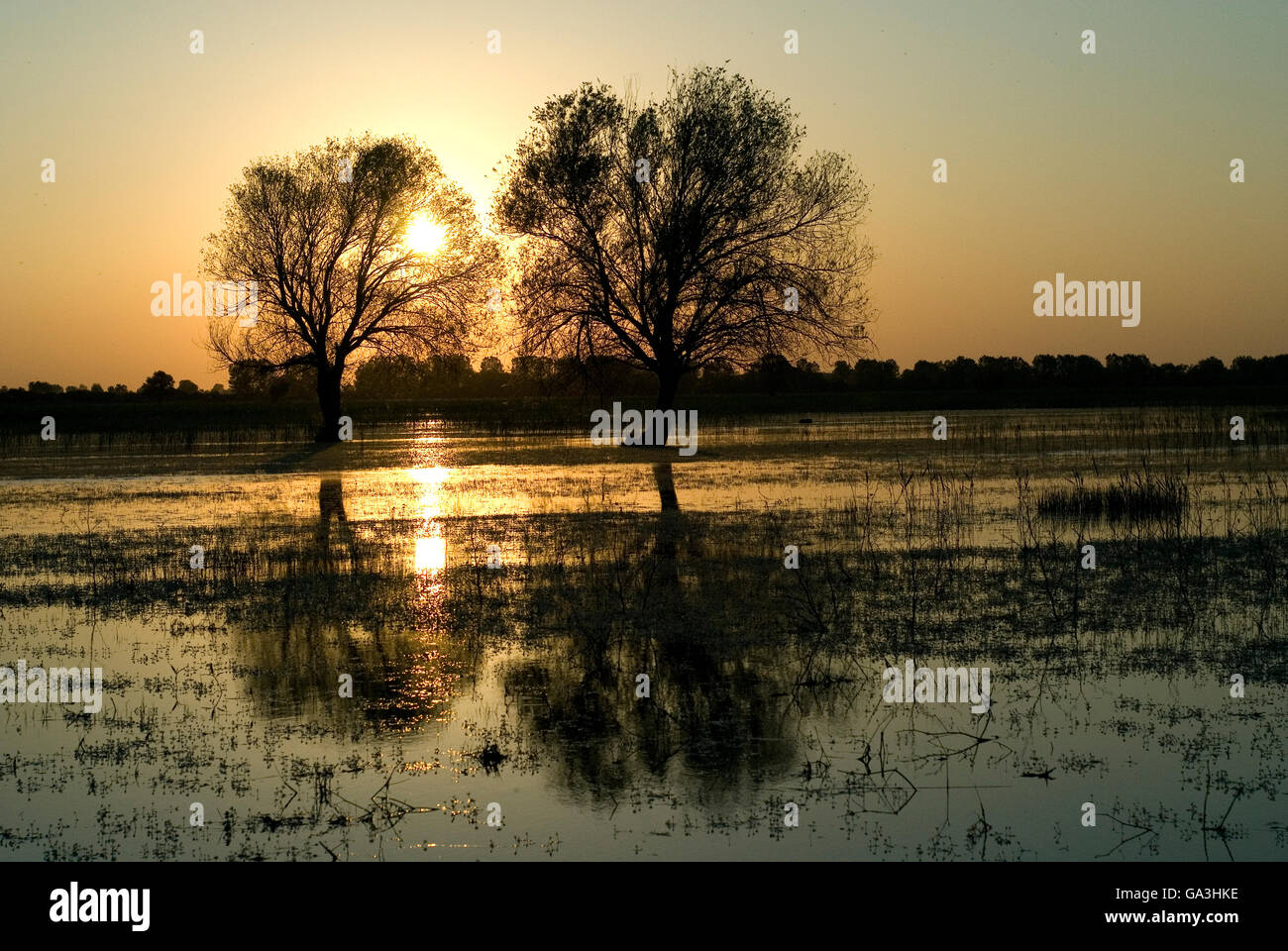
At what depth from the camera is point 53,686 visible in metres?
9.28

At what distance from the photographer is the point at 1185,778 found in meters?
6.83

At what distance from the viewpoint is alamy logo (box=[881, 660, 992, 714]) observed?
8.55 m

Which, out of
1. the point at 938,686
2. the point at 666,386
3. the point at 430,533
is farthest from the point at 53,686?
the point at 666,386

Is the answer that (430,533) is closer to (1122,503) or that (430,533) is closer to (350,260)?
(1122,503)

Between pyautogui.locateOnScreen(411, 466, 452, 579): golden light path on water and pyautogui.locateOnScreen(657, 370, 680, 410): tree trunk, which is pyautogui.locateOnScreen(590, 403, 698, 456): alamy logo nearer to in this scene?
pyautogui.locateOnScreen(657, 370, 680, 410): tree trunk

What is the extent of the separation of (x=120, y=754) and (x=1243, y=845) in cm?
623

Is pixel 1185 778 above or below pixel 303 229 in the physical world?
below

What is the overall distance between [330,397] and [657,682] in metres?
43.3

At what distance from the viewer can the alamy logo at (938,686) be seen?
8.55 meters
